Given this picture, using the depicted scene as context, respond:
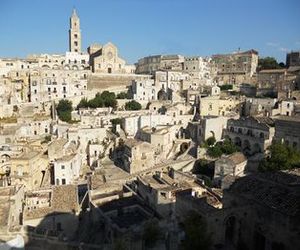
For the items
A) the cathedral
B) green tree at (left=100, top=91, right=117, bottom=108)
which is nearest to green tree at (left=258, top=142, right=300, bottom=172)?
green tree at (left=100, top=91, right=117, bottom=108)

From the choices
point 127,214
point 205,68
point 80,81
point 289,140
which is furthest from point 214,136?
point 205,68

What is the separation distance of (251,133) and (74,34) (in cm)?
4756

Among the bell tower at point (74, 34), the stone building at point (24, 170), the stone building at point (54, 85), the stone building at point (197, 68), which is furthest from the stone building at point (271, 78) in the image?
the bell tower at point (74, 34)

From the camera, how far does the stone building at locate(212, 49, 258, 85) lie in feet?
168

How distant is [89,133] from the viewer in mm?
31797

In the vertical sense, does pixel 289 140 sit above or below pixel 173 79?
below

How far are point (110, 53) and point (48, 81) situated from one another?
13356 millimetres

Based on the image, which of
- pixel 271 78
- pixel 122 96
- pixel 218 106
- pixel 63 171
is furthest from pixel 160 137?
pixel 271 78

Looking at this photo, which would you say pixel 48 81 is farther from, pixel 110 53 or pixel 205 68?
pixel 205 68

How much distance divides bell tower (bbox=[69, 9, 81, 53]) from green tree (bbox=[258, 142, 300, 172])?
1990 inches

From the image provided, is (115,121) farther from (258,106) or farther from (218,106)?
(258,106)

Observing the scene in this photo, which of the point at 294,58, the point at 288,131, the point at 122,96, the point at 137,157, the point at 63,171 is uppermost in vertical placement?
the point at 294,58

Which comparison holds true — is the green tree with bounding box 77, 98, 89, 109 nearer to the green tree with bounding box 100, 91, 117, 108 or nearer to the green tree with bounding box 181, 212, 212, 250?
the green tree with bounding box 100, 91, 117, 108

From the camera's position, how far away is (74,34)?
65250mm
